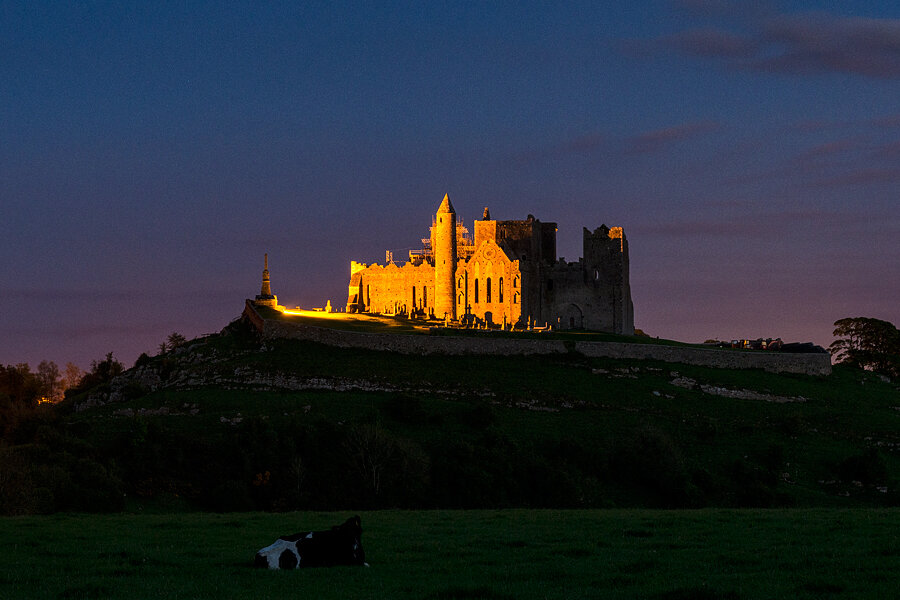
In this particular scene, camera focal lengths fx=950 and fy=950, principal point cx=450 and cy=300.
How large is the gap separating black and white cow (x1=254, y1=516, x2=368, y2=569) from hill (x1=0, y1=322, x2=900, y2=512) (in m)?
21.9

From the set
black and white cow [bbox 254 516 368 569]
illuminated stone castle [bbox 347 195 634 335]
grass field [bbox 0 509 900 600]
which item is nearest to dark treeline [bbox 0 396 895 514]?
grass field [bbox 0 509 900 600]

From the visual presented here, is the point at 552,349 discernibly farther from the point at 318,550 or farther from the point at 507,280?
the point at 318,550

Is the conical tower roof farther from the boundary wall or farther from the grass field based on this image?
the grass field

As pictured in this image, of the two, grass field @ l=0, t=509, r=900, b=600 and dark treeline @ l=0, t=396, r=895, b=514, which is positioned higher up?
grass field @ l=0, t=509, r=900, b=600

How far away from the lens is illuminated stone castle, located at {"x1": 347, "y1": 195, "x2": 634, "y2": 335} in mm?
106125

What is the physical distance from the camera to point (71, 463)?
161 ft

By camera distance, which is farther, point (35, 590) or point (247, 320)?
point (247, 320)

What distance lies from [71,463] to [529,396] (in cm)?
3441

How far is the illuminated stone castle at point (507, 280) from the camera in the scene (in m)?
106

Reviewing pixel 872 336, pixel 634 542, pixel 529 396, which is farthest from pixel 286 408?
pixel 872 336

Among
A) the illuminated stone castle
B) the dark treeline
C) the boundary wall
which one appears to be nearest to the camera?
the dark treeline

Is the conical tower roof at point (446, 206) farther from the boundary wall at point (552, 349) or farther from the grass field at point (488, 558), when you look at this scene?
the grass field at point (488, 558)

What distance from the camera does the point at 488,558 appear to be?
67.2 ft

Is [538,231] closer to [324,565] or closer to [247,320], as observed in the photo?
[247,320]
